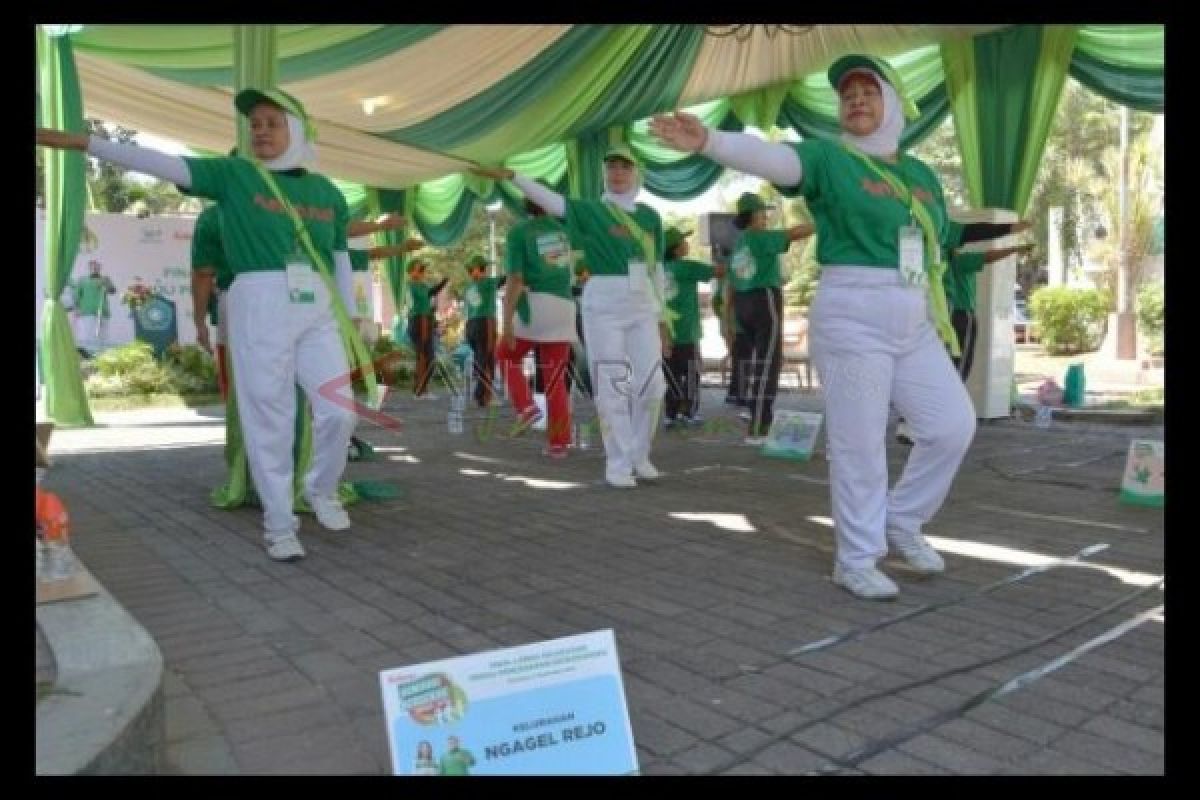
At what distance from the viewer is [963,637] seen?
3.10 m

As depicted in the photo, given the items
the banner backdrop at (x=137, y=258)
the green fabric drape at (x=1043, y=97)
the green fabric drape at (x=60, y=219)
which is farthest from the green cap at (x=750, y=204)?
the banner backdrop at (x=137, y=258)

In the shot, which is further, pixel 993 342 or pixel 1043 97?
pixel 993 342

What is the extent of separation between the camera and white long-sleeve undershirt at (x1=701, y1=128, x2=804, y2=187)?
3281 mm

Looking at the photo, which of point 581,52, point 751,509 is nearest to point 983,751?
point 751,509

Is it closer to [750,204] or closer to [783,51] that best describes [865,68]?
[750,204]

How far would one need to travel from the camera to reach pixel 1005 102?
8766 mm

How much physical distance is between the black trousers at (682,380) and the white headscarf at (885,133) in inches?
214

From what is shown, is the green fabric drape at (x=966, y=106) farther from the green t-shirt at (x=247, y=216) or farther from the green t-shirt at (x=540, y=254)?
the green t-shirt at (x=247, y=216)

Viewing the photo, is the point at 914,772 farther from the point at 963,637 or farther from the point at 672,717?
the point at 963,637

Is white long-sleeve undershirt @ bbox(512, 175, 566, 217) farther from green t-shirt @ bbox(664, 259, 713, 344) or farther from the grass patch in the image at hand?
the grass patch

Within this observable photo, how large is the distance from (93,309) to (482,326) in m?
6.74

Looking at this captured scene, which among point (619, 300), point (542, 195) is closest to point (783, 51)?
point (619, 300)

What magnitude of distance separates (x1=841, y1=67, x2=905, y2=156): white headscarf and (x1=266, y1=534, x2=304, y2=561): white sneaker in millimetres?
2808

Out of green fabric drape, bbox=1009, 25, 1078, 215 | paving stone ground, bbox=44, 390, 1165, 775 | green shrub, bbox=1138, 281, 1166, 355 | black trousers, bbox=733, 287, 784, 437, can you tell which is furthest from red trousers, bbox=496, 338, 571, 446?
green shrub, bbox=1138, 281, 1166, 355
